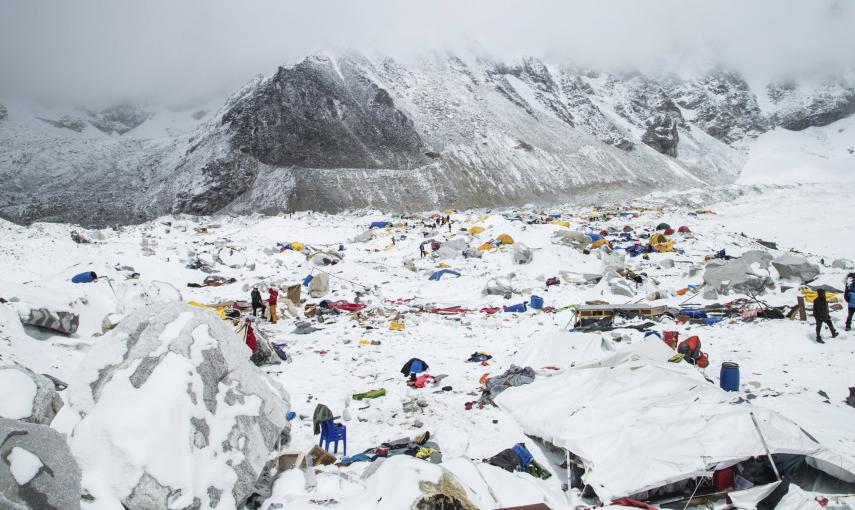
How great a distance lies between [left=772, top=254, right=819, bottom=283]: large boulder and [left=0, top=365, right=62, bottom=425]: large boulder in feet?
52.1

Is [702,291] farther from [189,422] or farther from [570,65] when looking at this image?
[570,65]

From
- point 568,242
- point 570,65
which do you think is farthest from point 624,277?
point 570,65

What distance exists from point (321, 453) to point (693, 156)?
10596 cm

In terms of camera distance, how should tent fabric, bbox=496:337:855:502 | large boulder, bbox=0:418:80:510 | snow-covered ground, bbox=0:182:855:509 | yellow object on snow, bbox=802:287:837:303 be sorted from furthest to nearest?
yellow object on snow, bbox=802:287:837:303
snow-covered ground, bbox=0:182:855:509
tent fabric, bbox=496:337:855:502
large boulder, bbox=0:418:80:510

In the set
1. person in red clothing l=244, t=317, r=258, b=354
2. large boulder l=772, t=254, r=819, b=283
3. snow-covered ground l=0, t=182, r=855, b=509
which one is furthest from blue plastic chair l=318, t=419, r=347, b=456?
large boulder l=772, t=254, r=819, b=283

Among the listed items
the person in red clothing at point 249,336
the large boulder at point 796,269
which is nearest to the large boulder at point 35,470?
the person in red clothing at point 249,336

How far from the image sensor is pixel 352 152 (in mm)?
55781

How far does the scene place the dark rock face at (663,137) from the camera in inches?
3492

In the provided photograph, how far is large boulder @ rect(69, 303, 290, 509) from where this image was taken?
3.78 metres

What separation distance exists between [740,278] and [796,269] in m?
2.23

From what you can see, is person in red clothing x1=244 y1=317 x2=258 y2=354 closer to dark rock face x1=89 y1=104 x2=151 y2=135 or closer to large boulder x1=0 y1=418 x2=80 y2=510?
large boulder x1=0 y1=418 x2=80 y2=510

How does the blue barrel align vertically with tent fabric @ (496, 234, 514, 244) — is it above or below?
above

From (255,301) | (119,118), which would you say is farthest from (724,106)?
(119,118)

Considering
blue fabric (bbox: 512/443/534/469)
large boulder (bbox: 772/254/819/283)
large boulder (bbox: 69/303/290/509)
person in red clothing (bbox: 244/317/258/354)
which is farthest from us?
large boulder (bbox: 772/254/819/283)
